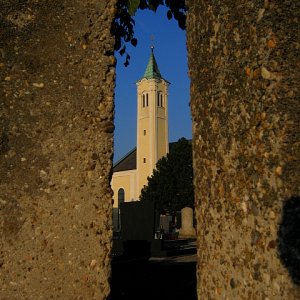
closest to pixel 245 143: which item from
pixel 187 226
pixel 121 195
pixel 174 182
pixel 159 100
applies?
pixel 187 226

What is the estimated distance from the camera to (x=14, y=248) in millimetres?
3529

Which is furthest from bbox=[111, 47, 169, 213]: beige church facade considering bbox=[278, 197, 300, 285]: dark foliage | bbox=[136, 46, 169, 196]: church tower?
bbox=[278, 197, 300, 285]: dark foliage

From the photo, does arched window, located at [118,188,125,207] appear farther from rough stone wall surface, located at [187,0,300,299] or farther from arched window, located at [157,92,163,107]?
rough stone wall surface, located at [187,0,300,299]

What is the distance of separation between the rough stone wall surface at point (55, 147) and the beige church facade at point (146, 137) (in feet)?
210

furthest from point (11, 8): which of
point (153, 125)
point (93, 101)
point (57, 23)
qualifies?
point (153, 125)

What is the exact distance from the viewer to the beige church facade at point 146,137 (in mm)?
69188

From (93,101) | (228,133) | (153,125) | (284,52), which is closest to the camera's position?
(284,52)

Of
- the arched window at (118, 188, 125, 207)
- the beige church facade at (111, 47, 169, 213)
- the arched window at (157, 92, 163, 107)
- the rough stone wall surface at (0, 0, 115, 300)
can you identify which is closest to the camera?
the rough stone wall surface at (0, 0, 115, 300)

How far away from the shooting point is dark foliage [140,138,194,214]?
1859 inches

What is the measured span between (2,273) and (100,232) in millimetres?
774

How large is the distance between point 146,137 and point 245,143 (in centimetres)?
6805

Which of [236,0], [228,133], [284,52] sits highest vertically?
[236,0]

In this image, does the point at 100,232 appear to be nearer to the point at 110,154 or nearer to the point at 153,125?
the point at 110,154

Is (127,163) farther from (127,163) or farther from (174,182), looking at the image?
(174,182)
